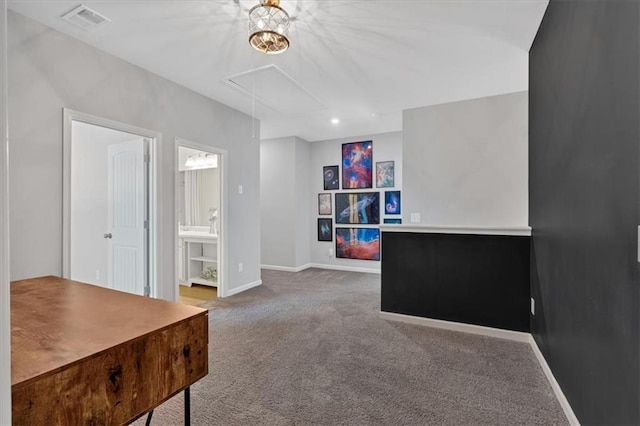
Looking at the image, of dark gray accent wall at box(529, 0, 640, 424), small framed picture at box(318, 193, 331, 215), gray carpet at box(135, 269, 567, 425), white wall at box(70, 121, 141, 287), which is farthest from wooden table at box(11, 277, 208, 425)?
small framed picture at box(318, 193, 331, 215)

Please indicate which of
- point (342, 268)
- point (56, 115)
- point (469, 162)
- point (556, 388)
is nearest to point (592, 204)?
point (556, 388)

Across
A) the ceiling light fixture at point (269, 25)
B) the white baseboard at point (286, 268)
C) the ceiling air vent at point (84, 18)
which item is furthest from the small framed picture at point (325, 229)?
the ceiling air vent at point (84, 18)

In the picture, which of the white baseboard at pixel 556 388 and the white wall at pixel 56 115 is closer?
the white baseboard at pixel 556 388

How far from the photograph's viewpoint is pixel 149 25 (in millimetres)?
2430

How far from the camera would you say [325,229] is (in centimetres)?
641

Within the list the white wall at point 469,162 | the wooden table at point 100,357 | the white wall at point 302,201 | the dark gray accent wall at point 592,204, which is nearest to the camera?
the wooden table at point 100,357

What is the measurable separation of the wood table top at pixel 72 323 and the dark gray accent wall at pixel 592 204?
1659 millimetres

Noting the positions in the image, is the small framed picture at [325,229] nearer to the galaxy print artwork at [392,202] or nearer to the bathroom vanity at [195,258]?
the galaxy print artwork at [392,202]

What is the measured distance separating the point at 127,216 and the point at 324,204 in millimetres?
3694

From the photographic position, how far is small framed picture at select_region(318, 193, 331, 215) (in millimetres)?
6391

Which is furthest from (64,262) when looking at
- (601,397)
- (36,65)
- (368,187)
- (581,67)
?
(368,187)

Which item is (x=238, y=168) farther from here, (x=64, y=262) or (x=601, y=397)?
(x=601, y=397)

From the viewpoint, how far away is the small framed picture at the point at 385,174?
580 centimetres

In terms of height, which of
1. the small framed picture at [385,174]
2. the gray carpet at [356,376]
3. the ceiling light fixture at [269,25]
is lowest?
the gray carpet at [356,376]
